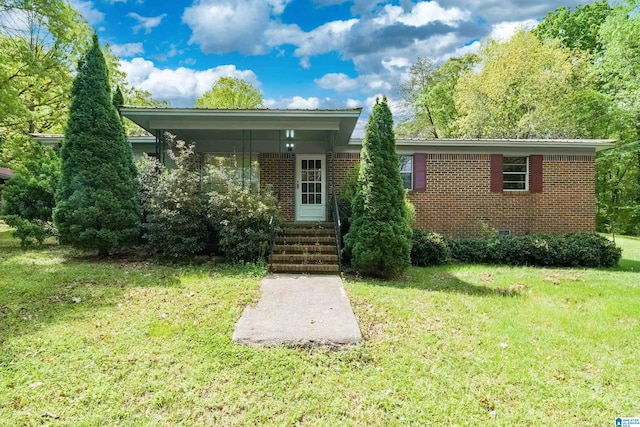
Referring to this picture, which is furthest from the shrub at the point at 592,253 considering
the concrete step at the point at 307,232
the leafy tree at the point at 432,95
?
the leafy tree at the point at 432,95

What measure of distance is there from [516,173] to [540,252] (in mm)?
3093

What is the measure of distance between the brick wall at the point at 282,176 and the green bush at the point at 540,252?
16.3 feet

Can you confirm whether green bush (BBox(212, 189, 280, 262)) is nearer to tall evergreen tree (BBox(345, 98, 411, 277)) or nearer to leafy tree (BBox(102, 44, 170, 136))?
tall evergreen tree (BBox(345, 98, 411, 277))

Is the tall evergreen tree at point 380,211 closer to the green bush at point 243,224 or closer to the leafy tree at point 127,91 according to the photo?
the green bush at point 243,224

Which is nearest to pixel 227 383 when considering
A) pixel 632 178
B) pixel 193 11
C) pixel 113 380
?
pixel 113 380

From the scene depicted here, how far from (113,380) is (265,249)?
493 centimetres

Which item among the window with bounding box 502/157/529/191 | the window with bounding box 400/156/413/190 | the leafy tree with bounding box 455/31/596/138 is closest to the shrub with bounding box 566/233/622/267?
the window with bounding box 502/157/529/191

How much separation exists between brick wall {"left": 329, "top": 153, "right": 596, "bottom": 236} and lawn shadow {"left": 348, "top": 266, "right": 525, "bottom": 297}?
11.9ft

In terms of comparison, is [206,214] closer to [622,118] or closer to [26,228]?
[26,228]

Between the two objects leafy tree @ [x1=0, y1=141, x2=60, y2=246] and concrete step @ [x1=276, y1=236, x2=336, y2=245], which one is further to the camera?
leafy tree @ [x1=0, y1=141, x2=60, y2=246]

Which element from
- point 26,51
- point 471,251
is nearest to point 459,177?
point 471,251

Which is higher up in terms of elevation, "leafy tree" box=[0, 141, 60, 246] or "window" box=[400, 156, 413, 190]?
"window" box=[400, 156, 413, 190]

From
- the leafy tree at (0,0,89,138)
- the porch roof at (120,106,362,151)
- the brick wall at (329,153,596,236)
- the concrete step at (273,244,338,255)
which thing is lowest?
the concrete step at (273,244,338,255)

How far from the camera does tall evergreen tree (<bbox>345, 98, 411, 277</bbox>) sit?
23.8 ft
